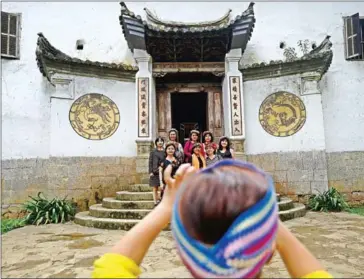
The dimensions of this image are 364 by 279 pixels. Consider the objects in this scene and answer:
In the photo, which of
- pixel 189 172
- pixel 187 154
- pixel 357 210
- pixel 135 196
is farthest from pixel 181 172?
pixel 357 210

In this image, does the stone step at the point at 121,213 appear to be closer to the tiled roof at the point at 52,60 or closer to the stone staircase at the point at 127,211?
the stone staircase at the point at 127,211

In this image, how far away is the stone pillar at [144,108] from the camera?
7.24 meters

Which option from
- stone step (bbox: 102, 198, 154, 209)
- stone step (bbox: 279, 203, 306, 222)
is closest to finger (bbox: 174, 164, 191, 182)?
stone step (bbox: 102, 198, 154, 209)

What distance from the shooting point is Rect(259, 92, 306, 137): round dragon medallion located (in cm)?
748

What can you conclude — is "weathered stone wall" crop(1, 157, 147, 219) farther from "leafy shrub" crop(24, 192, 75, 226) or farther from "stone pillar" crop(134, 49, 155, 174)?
"leafy shrub" crop(24, 192, 75, 226)

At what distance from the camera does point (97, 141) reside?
23.9 ft

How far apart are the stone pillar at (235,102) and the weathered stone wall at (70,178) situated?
7.35 feet

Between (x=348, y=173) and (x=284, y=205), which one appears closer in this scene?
(x=284, y=205)

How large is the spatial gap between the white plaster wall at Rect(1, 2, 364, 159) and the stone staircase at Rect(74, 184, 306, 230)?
2.27m

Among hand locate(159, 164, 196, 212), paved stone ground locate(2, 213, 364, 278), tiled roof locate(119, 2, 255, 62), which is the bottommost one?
paved stone ground locate(2, 213, 364, 278)

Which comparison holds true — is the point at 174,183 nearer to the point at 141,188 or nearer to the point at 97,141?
the point at 141,188

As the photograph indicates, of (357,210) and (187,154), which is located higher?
(187,154)

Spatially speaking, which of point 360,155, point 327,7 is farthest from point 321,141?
point 327,7

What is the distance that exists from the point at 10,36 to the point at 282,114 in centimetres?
678
